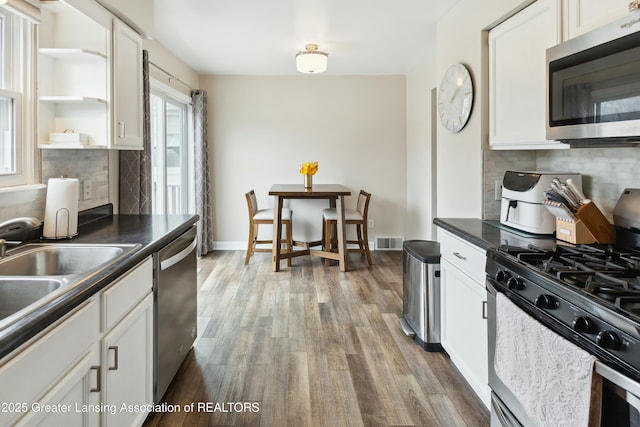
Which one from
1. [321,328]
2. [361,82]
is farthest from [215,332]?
[361,82]

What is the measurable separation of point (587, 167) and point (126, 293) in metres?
2.27

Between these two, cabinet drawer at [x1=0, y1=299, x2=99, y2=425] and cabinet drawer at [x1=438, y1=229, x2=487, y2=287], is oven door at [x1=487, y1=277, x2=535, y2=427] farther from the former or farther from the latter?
cabinet drawer at [x1=0, y1=299, x2=99, y2=425]

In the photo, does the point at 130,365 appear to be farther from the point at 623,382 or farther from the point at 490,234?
the point at 490,234

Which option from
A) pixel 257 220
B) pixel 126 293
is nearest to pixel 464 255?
pixel 126 293

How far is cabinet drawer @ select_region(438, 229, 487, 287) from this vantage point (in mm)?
2016

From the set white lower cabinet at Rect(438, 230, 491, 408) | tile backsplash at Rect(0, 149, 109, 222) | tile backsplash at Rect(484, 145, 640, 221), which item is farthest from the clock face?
tile backsplash at Rect(0, 149, 109, 222)

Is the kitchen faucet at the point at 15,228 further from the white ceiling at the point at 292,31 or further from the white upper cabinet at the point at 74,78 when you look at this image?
the white ceiling at the point at 292,31

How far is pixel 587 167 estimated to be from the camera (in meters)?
2.21

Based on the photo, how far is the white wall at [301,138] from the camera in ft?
19.3

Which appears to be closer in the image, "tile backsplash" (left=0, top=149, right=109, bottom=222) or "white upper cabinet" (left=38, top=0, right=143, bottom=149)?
"tile backsplash" (left=0, top=149, right=109, bottom=222)

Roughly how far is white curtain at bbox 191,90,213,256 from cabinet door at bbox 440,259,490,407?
3700 mm

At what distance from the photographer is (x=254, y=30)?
3898mm

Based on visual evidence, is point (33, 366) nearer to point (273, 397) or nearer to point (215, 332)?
point (273, 397)

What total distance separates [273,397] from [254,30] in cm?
314
